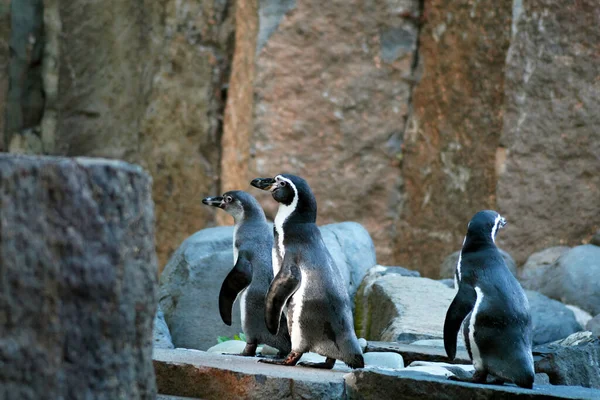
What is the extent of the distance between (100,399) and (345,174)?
6262mm

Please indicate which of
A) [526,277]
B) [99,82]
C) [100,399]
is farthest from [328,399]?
[99,82]

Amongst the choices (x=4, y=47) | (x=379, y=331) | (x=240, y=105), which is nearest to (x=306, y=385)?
(x=379, y=331)

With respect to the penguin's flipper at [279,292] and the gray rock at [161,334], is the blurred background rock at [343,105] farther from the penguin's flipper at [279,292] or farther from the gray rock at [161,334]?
the penguin's flipper at [279,292]

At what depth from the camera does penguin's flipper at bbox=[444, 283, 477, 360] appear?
13.5 ft

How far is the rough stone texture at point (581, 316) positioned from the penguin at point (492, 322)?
3.07 metres

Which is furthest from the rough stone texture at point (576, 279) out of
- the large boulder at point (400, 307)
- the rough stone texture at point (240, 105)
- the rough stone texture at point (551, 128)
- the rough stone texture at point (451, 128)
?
the rough stone texture at point (240, 105)

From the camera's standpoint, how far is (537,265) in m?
8.02

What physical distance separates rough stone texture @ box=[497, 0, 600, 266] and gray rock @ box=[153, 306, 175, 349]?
309 cm

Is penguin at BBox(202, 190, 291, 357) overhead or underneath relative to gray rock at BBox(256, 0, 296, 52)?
underneath

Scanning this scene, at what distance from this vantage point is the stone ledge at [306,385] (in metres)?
3.85

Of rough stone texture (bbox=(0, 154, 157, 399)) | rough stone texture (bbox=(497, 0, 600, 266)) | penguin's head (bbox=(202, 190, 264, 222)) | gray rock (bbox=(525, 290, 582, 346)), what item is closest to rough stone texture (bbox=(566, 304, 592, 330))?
gray rock (bbox=(525, 290, 582, 346))

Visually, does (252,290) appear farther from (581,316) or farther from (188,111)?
(188,111)

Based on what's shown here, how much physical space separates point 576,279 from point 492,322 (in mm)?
3697

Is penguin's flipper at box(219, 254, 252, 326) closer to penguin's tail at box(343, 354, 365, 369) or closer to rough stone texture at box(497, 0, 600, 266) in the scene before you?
penguin's tail at box(343, 354, 365, 369)
